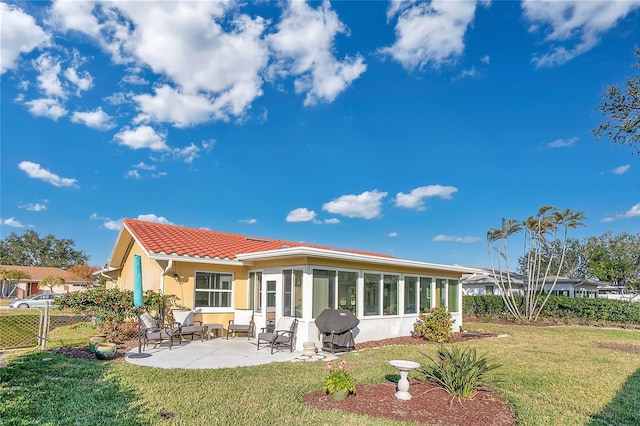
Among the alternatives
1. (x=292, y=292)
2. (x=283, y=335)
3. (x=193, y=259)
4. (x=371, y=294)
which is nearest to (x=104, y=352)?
(x=193, y=259)

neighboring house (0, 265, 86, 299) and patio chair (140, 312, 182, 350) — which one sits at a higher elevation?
patio chair (140, 312, 182, 350)

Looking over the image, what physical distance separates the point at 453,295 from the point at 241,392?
12.1 meters

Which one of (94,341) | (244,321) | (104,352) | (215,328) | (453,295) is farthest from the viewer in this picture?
(453,295)

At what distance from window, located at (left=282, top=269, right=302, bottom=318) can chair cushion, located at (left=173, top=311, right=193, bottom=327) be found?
279cm

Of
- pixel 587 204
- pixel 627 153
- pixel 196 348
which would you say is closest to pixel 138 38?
pixel 196 348

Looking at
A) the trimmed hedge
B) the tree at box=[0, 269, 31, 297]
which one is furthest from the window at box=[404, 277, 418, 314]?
the tree at box=[0, 269, 31, 297]

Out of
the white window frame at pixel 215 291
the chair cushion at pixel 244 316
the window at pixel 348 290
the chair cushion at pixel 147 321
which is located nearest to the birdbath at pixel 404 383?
the window at pixel 348 290

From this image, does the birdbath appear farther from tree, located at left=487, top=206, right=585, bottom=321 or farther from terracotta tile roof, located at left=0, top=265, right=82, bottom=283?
terracotta tile roof, located at left=0, top=265, right=82, bottom=283

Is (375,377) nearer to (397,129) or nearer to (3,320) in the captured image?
(3,320)

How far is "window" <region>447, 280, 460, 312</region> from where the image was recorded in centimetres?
1594

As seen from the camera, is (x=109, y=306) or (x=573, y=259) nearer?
(x=109, y=306)

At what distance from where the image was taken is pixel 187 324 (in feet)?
37.2

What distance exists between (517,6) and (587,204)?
15615 mm

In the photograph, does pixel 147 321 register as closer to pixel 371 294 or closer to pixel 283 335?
pixel 283 335
